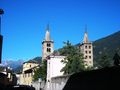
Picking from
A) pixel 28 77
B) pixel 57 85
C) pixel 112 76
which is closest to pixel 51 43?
pixel 28 77

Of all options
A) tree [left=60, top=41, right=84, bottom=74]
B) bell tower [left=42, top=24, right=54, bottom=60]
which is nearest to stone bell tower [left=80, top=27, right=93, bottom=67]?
bell tower [left=42, top=24, right=54, bottom=60]

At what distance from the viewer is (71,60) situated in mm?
64062

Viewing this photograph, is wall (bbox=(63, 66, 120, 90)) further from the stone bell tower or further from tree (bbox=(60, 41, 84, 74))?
the stone bell tower

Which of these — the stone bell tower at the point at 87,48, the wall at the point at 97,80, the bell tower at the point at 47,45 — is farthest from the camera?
the stone bell tower at the point at 87,48

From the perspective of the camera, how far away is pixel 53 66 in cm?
5994

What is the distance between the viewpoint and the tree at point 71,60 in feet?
200

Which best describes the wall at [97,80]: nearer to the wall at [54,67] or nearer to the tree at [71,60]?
the wall at [54,67]

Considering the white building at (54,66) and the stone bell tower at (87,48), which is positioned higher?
the stone bell tower at (87,48)

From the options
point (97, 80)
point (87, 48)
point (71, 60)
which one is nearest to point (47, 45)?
point (87, 48)

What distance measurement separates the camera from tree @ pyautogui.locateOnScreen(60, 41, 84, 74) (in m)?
61.0

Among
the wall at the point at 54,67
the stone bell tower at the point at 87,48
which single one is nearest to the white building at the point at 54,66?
the wall at the point at 54,67

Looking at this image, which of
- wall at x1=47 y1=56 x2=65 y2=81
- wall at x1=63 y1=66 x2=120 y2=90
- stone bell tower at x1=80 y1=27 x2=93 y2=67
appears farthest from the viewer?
stone bell tower at x1=80 y1=27 x2=93 y2=67

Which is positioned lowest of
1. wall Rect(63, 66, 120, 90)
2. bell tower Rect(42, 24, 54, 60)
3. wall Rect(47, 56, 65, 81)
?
wall Rect(63, 66, 120, 90)

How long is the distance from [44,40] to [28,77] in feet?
73.7
